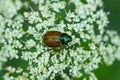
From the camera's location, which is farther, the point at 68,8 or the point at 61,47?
the point at 68,8

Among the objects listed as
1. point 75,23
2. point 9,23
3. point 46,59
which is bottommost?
point 46,59

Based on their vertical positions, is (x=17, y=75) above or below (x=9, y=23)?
→ below

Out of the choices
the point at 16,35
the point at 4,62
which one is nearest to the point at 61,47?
the point at 16,35

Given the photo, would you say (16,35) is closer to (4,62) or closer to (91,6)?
(4,62)

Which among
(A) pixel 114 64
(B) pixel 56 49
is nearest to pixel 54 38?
(B) pixel 56 49

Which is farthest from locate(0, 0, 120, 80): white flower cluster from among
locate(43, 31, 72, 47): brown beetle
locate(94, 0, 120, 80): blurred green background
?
locate(94, 0, 120, 80): blurred green background

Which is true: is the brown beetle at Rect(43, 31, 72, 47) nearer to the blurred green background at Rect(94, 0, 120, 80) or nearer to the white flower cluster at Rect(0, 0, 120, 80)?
the white flower cluster at Rect(0, 0, 120, 80)
